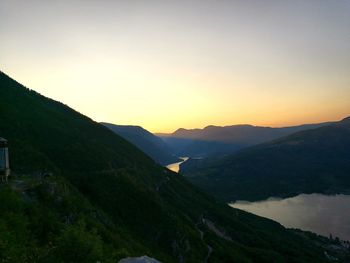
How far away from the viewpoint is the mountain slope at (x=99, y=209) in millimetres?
41219

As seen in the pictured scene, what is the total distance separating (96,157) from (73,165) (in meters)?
17.5

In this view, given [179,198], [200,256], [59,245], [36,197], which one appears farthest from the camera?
[179,198]

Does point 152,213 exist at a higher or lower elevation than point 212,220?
higher

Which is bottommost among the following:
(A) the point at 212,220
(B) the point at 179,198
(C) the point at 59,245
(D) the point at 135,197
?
(A) the point at 212,220

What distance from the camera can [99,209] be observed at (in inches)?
3354

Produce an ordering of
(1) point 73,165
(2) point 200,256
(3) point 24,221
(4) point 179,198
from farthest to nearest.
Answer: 1. (4) point 179,198
2. (1) point 73,165
3. (2) point 200,256
4. (3) point 24,221

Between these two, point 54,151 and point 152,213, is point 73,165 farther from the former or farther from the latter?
point 152,213

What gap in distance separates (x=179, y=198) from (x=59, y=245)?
5238 inches

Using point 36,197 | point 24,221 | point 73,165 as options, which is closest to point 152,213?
point 73,165

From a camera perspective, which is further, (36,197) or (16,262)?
(36,197)

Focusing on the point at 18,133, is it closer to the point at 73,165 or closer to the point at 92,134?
the point at 73,165

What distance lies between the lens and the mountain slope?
135ft

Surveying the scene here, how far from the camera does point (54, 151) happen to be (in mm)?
128250

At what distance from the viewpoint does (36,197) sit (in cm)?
5453
